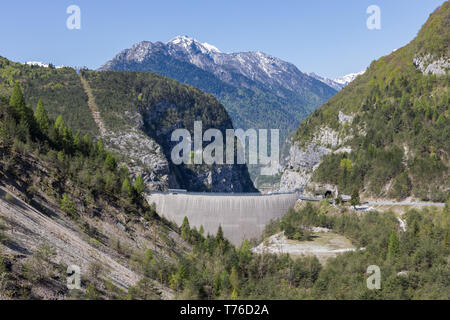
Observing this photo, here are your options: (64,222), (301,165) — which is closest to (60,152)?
(64,222)

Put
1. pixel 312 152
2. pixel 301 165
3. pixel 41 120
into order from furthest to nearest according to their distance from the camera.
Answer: pixel 301 165 → pixel 312 152 → pixel 41 120

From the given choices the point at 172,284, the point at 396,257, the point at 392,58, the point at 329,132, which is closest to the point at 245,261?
the point at 172,284

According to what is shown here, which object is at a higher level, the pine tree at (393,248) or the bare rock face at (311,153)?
the bare rock face at (311,153)

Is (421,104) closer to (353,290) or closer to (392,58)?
(392,58)

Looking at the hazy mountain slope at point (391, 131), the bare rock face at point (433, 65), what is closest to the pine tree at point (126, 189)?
the hazy mountain slope at point (391, 131)

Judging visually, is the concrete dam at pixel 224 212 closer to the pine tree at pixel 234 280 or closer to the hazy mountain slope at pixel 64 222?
the hazy mountain slope at pixel 64 222

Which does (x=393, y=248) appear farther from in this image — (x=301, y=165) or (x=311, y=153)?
(x=301, y=165)

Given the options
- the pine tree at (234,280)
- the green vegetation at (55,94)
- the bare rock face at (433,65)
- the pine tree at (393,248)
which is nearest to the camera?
the pine tree at (234,280)
